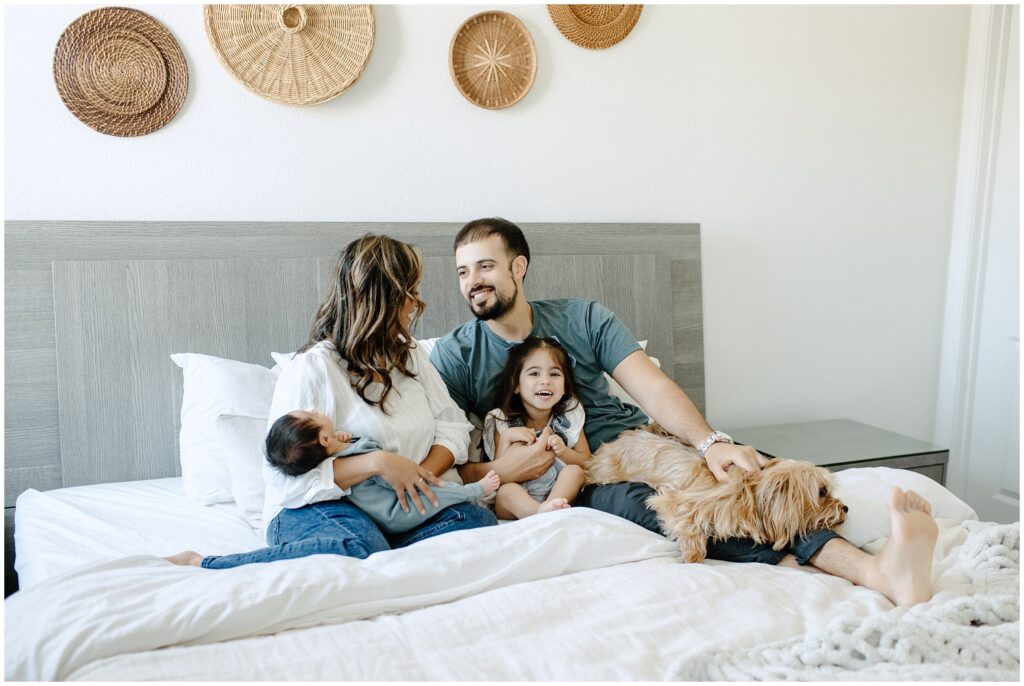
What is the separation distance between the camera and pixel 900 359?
10.2 ft

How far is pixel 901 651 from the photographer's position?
107 centimetres

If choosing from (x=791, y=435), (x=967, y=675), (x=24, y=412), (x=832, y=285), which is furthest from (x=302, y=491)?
(x=832, y=285)

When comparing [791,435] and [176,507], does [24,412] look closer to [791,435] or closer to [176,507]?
[176,507]

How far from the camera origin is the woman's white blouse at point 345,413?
153 centimetres

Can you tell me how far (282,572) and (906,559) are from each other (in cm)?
97

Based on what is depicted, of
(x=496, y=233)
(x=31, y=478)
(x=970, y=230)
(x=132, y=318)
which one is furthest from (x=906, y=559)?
(x=970, y=230)

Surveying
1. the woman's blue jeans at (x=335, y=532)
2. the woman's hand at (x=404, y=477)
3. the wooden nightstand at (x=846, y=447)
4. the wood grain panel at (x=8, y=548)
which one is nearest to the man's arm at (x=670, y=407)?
the woman's blue jeans at (x=335, y=532)

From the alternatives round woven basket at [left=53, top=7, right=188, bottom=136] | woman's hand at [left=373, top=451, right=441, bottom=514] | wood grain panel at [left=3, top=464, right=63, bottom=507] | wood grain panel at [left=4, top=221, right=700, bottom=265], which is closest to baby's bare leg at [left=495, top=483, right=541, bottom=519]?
woman's hand at [left=373, top=451, right=441, bottom=514]

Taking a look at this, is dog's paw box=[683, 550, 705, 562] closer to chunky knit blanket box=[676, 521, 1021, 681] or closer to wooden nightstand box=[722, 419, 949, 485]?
chunky knit blanket box=[676, 521, 1021, 681]

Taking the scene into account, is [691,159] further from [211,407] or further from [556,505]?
[211,407]

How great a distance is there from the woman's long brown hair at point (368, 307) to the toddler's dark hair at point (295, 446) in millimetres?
157

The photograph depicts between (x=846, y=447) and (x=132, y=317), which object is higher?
(x=132, y=317)

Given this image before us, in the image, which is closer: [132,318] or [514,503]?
[514,503]

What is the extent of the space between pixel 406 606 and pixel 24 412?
129 centimetres
